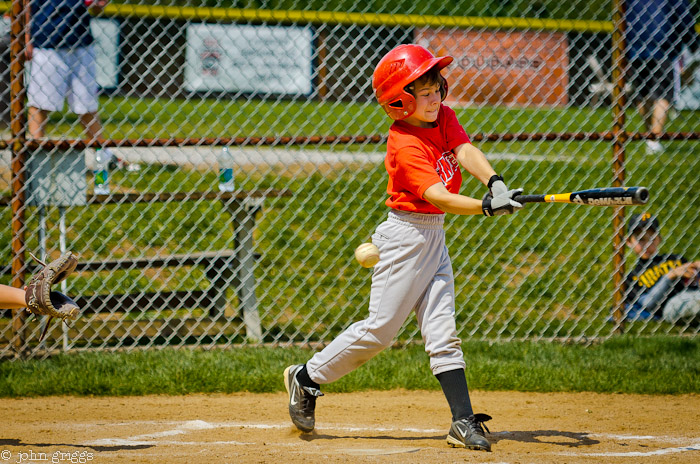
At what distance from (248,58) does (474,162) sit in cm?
735

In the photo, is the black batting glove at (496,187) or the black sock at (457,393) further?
the black sock at (457,393)

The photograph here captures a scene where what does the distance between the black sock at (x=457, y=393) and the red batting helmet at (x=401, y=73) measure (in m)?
1.13

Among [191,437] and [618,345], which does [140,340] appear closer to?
[191,437]

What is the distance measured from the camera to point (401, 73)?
3357mm

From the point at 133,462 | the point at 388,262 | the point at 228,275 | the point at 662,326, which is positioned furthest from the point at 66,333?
the point at 662,326

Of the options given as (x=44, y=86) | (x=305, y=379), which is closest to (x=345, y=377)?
(x=305, y=379)

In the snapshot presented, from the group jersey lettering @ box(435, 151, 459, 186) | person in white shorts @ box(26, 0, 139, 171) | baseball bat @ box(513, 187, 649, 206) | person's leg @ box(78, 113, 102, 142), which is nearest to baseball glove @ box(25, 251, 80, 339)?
jersey lettering @ box(435, 151, 459, 186)

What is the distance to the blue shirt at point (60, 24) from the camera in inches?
218

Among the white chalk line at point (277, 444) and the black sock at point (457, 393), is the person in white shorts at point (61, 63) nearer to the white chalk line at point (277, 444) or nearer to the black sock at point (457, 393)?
the white chalk line at point (277, 444)

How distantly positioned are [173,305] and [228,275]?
18.8 inches

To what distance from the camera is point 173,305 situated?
5453 millimetres

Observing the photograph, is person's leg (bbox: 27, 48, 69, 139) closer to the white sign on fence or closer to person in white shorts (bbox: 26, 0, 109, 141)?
person in white shorts (bbox: 26, 0, 109, 141)

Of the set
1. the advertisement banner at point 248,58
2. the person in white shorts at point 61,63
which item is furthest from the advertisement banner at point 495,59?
the person in white shorts at point 61,63

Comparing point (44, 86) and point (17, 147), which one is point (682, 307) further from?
point (44, 86)
